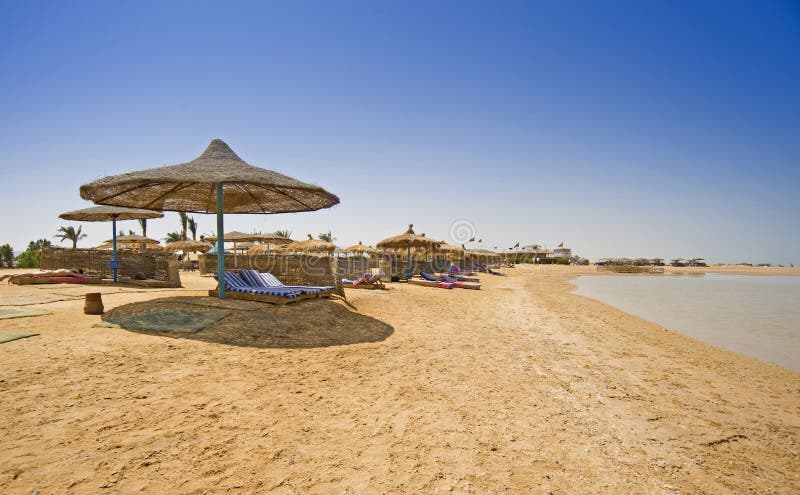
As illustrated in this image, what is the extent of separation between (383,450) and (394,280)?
44.3ft

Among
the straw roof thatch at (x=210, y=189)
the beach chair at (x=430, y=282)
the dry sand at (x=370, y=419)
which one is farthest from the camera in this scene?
the beach chair at (x=430, y=282)

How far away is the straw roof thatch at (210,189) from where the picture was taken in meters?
6.43

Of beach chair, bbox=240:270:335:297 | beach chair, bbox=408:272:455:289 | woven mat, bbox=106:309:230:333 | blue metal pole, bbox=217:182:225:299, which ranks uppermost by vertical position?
blue metal pole, bbox=217:182:225:299

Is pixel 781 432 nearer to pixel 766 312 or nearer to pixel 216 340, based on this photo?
pixel 216 340

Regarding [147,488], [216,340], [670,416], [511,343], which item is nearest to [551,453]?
[670,416]

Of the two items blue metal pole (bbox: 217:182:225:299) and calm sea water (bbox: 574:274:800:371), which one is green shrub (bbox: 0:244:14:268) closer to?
blue metal pole (bbox: 217:182:225:299)

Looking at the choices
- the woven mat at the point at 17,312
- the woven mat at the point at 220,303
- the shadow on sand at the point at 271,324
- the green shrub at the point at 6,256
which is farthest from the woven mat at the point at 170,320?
the green shrub at the point at 6,256

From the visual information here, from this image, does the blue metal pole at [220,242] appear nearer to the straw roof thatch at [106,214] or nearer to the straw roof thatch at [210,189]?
the straw roof thatch at [210,189]

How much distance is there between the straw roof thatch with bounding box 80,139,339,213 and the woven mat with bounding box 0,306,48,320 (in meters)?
2.25

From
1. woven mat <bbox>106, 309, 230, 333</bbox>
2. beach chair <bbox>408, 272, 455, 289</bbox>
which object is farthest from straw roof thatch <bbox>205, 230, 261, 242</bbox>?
woven mat <bbox>106, 309, 230, 333</bbox>

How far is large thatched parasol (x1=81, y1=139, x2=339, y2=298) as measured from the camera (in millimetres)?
6449

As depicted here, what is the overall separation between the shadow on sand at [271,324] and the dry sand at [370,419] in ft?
0.55

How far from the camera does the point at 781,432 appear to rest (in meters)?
3.70

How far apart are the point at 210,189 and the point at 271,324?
14.7 feet
